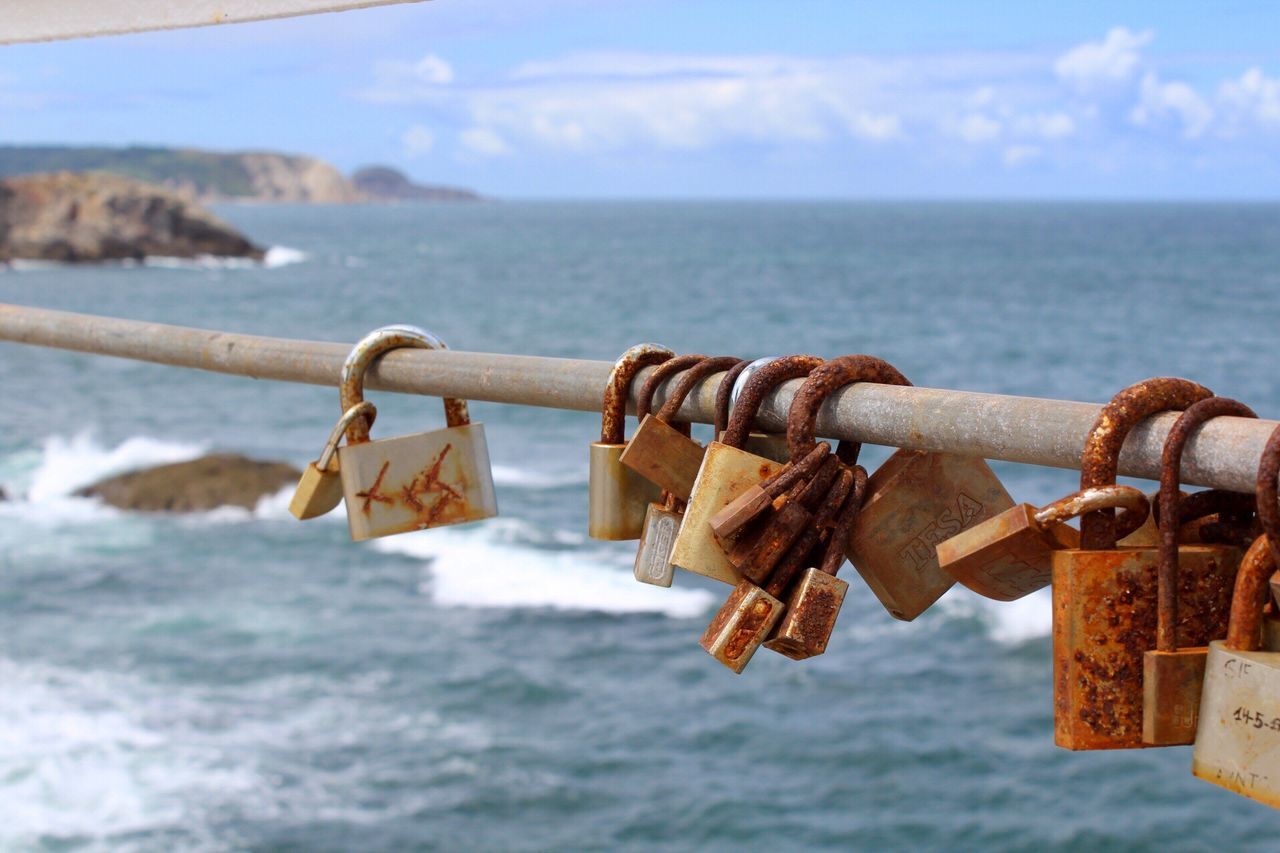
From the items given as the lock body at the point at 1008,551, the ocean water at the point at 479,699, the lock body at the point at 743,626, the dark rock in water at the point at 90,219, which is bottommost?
the ocean water at the point at 479,699

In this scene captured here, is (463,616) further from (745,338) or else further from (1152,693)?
(745,338)

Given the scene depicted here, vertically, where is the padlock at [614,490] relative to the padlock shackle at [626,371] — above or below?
below

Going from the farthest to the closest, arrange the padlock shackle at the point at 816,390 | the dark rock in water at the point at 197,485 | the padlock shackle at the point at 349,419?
1. the dark rock in water at the point at 197,485
2. the padlock shackle at the point at 349,419
3. the padlock shackle at the point at 816,390

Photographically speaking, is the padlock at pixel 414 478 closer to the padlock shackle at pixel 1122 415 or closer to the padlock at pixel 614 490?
the padlock at pixel 614 490

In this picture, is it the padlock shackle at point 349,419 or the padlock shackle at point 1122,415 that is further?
→ the padlock shackle at point 349,419

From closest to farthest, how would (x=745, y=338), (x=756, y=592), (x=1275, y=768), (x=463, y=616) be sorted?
(x=1275, y=768) < (x=756, y=592) < (x=463, y=616) < (x=745, y=338)

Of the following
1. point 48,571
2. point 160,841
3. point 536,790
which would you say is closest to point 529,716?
point 536,790

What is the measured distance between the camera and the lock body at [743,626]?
1.69 metres

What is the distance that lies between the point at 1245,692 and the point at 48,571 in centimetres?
2854

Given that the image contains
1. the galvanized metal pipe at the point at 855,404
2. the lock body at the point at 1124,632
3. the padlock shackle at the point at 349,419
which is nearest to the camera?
the galvanized metal pipe at the point at 855,404

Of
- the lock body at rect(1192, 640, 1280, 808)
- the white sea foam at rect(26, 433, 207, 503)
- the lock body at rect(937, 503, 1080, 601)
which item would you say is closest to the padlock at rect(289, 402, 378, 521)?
the lock body at rect(937, 503, 1080, 601)

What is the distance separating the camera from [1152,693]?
1338 mm

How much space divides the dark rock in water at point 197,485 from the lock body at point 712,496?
3090cm

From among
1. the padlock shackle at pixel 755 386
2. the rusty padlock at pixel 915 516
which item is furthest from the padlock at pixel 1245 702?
the padlock shackle at pixel 755 386
